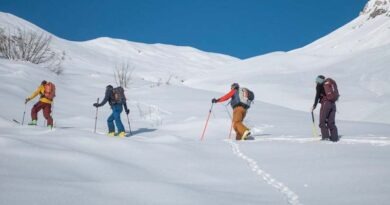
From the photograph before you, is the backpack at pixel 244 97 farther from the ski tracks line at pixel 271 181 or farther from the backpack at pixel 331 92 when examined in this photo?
the ski tracks line at pixel 271 181

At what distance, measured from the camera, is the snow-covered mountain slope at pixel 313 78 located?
19.1 m

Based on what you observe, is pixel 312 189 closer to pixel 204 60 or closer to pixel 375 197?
pixel 375 197

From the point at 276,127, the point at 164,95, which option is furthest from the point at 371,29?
the point at 276,127

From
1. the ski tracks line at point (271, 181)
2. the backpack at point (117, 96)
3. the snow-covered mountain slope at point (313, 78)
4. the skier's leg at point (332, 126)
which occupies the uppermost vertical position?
the snow-covered mountain slope at point (313, 78)

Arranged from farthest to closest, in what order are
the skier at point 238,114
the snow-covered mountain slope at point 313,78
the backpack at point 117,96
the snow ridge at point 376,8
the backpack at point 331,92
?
the snow ridge at point 376,8 < the snow-covered mountain slope at point 313,78 < the backpack at point 117,96 < the skier at point 238,114 < the backpack at point 331,92

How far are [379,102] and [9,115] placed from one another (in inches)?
593

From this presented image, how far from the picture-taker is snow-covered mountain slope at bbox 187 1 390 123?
19062mm

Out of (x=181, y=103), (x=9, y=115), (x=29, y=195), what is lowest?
(x=29, y=195)

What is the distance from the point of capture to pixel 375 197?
12.8 feet

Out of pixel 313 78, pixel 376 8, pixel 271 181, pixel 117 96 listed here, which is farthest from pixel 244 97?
pixel 376 8

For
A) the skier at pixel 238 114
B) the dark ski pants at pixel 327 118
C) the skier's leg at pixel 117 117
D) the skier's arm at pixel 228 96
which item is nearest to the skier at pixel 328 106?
the dark ski pants at pixel 327 118

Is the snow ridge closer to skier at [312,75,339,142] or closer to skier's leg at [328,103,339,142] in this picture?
skier at [312,75,339,142]

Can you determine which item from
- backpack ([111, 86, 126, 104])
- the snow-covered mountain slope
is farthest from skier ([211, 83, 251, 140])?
the snow-covered mountain slope

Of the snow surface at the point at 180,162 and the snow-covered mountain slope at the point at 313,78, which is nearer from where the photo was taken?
the snow surface at the point at 180,162
